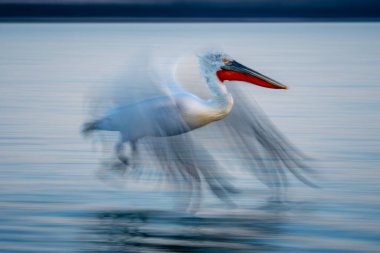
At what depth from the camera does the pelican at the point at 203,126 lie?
688 centimetres

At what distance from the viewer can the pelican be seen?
6883 millimetres

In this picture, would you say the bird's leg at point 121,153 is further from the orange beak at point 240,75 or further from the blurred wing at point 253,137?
the orange beak at point 240,75

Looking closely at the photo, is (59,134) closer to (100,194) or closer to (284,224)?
(100,194)

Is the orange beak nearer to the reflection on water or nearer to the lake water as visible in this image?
the lake water

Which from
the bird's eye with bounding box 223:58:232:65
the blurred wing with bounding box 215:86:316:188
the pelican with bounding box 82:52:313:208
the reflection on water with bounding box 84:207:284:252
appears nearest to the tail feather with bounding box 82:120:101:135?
the pelican with bounding box 82:52:313:208

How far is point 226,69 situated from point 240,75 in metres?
0.14

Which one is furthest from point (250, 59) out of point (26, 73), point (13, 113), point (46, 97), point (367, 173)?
point (367, 173)

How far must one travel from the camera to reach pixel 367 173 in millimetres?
8164

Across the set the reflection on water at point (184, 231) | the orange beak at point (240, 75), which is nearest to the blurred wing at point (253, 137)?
the orange beak at point (240, 75)

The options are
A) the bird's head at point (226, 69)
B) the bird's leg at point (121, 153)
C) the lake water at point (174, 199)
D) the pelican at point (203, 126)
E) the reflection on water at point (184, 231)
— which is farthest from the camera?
the bird's head at point (226, 69)

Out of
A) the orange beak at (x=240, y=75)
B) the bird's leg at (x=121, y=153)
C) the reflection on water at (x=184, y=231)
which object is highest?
the orange beak at (x=240, y=75)

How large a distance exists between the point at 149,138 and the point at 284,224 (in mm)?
1003

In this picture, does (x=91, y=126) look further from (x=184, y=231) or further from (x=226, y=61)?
(x=184, y=231)

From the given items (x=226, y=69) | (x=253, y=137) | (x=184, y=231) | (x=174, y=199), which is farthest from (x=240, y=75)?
(x=184, y=231)
